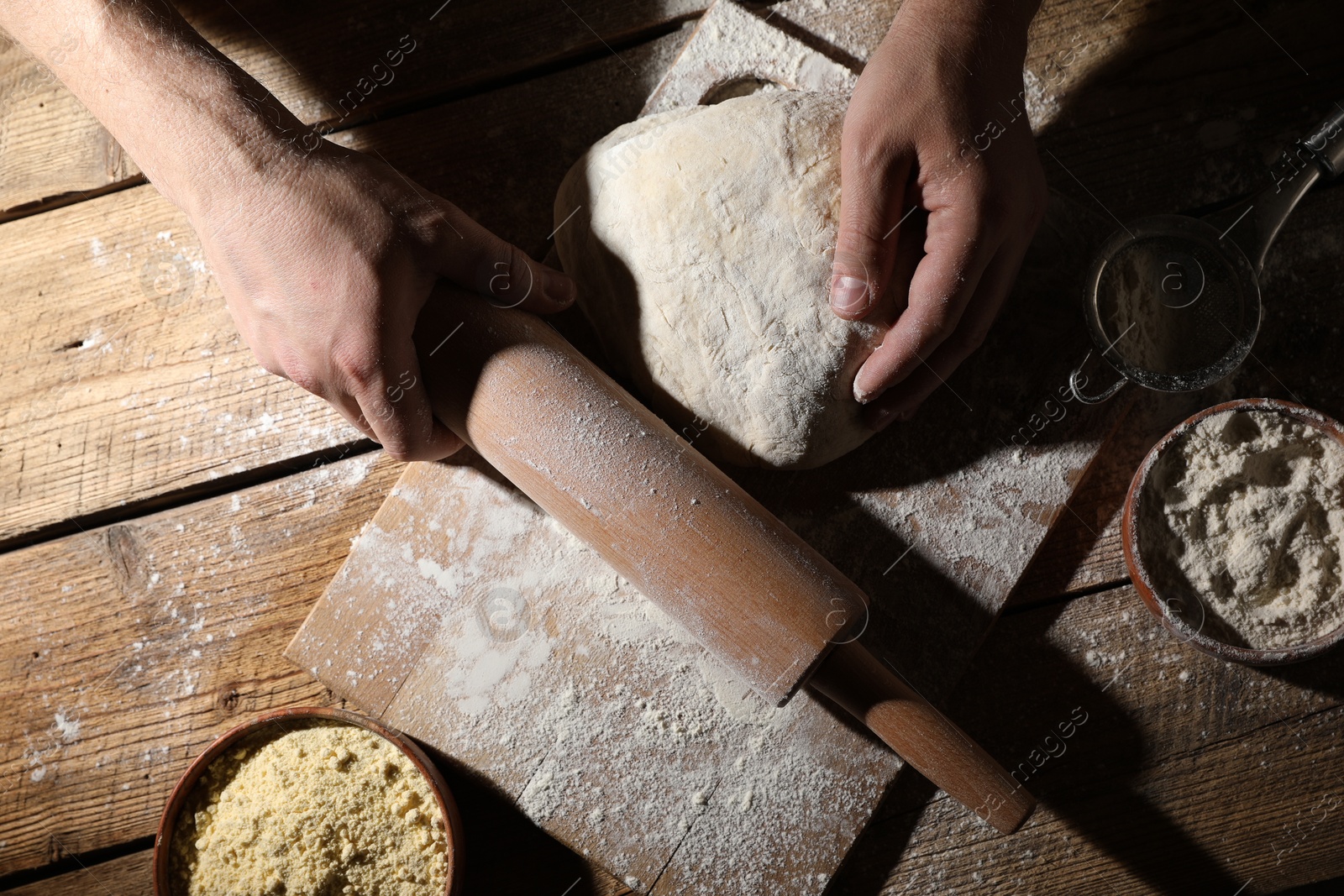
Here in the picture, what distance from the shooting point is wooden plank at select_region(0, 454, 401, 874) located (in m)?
1.42

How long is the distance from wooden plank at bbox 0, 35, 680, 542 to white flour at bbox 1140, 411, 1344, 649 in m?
1.13

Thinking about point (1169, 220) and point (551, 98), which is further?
point (551, 98)

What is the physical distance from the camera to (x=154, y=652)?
1431 mm

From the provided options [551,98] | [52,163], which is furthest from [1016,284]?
[52,163]

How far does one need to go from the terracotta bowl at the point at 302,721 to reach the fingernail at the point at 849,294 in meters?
0.93

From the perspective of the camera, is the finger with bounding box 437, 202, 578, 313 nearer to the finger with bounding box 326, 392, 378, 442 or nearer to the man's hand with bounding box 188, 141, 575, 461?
the man's hand with bounding box 188, 141, 575, 461

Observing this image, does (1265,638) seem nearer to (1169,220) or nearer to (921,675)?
(921,675)

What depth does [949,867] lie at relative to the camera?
1.38 m

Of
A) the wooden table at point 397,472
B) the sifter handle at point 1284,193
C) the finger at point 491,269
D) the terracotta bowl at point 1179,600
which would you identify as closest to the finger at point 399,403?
the finger at point 491,269

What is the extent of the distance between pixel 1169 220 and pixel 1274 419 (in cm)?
36

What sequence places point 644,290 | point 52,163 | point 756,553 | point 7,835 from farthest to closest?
point 52,163 < point 7,835 < point 644,290 < point 756,553

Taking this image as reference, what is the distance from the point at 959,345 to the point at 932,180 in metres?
0.26

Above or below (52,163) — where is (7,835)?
below

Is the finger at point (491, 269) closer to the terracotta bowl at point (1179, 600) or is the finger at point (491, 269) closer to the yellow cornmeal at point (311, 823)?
the yellow cornmeal at point (311, 823)
